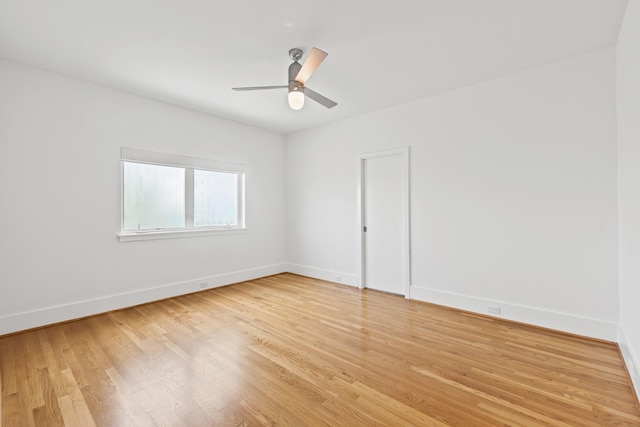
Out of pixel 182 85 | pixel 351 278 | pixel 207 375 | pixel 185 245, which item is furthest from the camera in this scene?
pixel 351 278

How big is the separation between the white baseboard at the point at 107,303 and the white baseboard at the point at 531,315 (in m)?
3.11

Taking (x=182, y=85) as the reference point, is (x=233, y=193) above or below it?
below

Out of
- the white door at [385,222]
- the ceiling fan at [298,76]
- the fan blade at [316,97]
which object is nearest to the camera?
the ceiling fan at [298,76]

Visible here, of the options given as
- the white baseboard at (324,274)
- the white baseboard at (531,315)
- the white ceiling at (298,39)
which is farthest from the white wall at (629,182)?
the white baseboard at (324,274)

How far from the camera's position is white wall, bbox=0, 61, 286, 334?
9.33 feet

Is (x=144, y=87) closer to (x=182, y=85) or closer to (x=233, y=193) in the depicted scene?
(x=182, y=85)

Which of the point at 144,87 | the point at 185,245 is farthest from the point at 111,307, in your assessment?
the point at 144,87

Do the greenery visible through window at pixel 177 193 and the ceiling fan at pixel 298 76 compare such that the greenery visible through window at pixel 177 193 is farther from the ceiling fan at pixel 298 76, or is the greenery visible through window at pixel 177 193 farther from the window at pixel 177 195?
the ceiling fan at pixel 298 76

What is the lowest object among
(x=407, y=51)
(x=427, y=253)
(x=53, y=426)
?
Answer: (x=53, y=426)

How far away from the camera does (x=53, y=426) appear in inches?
63.3

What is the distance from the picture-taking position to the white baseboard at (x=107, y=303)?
9.32ft

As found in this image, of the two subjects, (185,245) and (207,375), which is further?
(185,245)

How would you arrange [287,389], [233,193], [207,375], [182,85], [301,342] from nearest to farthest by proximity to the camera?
1. [287,389]
2. [207,375]
3. [301,342]
4. [182,85]
5. [233,193]

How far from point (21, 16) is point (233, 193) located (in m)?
3.13
